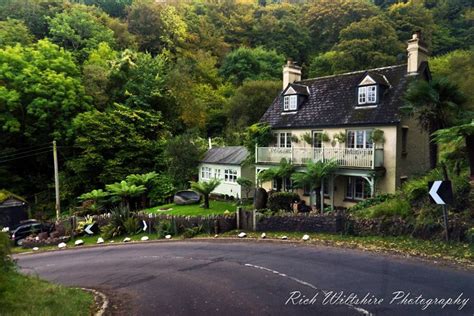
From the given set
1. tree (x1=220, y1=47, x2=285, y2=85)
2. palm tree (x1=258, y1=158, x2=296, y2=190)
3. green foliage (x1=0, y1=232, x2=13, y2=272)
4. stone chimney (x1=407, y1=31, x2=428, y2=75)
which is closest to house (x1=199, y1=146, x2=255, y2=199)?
palm tree (x1=258, y1=158, x2=296, y2=190)

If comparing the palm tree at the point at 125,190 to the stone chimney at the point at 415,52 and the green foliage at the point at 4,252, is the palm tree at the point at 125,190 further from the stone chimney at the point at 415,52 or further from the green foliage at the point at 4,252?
the stone chimney at the point at 415,52

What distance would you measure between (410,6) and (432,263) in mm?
49843

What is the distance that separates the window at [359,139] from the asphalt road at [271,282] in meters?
9.25

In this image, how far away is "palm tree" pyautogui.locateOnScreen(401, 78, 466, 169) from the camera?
580 inches

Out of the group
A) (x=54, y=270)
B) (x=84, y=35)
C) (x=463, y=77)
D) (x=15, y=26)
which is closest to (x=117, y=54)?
(x=84, y=35)

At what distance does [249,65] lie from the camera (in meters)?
48.9

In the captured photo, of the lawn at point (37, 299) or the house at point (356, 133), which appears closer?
the lawn at point (37, 299)

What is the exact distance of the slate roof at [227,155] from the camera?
2769cm

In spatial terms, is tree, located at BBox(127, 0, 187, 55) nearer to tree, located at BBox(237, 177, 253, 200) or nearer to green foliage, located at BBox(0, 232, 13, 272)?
tree, located at BBox(237, 177, 253, 200)

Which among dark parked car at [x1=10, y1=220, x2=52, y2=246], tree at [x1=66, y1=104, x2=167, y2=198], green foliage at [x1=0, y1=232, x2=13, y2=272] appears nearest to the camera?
green foliage at [x1=0, y1=232, x2=13, y2=272]

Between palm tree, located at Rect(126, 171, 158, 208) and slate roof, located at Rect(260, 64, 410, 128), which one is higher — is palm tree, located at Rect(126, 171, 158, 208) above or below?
below

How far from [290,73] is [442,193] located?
19.0 meters

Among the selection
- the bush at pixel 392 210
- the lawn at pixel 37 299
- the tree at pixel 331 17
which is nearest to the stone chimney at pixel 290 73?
the bush at pixel 392 210

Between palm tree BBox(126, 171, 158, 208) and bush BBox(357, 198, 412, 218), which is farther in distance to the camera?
palm tree BBox(126, 171, 158, 208)
